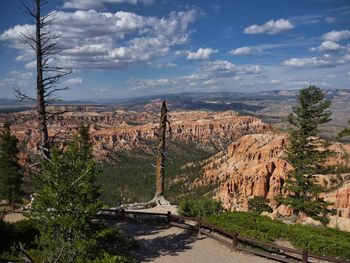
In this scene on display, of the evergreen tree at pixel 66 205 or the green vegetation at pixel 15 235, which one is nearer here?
the evergreen tree at pixel 66 205

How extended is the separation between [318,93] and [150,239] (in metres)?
20.9

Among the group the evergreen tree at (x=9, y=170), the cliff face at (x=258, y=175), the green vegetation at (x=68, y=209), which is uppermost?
the green vegetation at (x=68, y=209)

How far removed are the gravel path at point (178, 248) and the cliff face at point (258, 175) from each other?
49.0 meters

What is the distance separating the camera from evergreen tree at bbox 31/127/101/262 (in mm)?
13688

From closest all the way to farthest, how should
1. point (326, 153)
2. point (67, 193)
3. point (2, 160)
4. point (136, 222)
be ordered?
point (67, 193) → point (136, 222) → point (326, 153) → point (2, 160)

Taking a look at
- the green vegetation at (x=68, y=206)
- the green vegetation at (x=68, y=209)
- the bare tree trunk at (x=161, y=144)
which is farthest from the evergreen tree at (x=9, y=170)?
the green vegetation at (x=68, y=206)

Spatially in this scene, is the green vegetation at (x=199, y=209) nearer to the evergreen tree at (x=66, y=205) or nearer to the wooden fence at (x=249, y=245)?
the wooden fence at (x=249, y=245)

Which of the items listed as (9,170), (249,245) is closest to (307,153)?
(249,245)

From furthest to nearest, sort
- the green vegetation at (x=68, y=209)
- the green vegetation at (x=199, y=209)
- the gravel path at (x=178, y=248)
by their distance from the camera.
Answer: the green vegetation at (x=199, y=209) → the gravel path at (x=178, y=248) → the green vegetation at (x=68, y=209)

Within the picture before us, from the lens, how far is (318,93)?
32906 millimetres

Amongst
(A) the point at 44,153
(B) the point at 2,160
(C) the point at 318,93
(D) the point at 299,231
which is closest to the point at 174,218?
(D) the point at 299,231

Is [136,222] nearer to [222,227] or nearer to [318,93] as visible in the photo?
[222,227]

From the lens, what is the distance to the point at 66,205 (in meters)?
14.1

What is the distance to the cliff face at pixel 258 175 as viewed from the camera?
99.6 m
